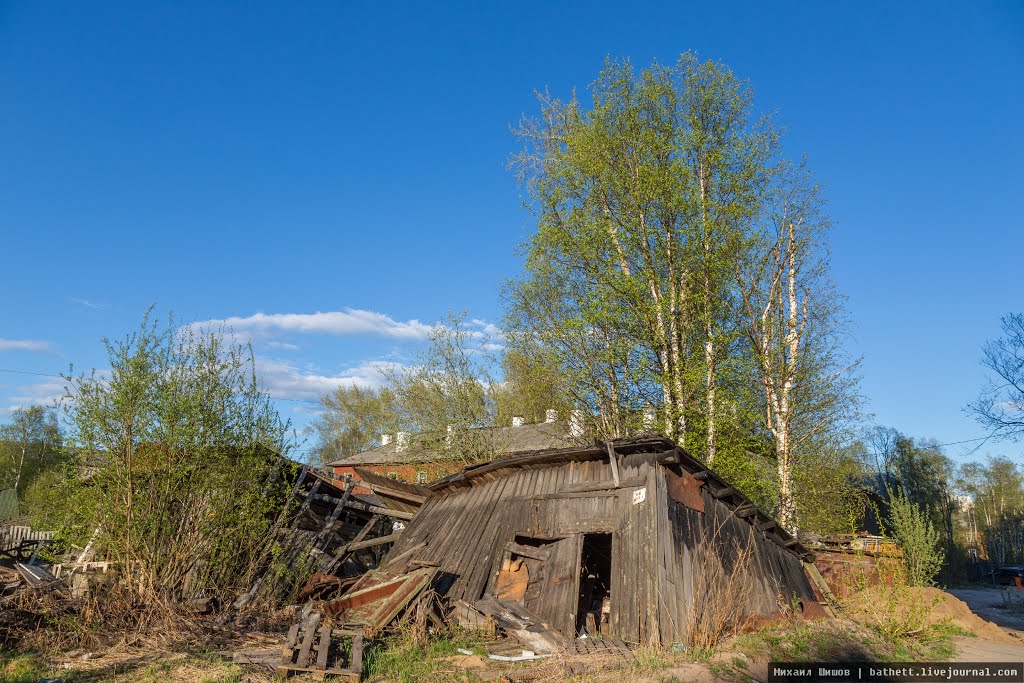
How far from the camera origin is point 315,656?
7.93 m

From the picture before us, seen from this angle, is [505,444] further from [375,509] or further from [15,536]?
[15,536]

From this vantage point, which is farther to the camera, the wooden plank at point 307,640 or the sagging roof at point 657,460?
the sagging roof at point 657,460

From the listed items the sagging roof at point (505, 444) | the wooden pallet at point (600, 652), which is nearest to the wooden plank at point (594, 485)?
the wooden pallet at point (600, 652)

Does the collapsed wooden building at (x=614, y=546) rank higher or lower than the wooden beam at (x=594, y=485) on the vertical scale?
lower

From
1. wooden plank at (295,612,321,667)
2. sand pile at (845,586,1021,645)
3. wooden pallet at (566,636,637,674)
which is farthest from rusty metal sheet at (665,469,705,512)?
wooden plank at (295,612,321,667)

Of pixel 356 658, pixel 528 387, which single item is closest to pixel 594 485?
pixel 356 658

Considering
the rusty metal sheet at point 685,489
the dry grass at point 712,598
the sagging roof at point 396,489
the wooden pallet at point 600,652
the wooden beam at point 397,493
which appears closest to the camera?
the wooden pallet at point 600,652

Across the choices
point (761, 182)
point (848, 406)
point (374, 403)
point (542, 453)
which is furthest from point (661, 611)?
Answer: point (374, 403)

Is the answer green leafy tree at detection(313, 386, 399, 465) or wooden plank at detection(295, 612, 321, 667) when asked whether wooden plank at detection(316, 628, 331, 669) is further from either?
green leafy tree at detection(313, 386, 399, 465)

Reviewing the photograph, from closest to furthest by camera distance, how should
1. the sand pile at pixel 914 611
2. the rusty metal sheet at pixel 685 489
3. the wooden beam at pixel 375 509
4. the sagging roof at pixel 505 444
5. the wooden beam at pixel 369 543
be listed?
the sand pile at pixel 914 611 < the rusty metal sheet at pixel 685 489 < the wooden beam at pixel 369 543 < the wooden beam at pixel 375 509 < the sagging roof at pixel 505 444

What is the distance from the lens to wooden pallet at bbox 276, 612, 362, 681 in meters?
7.51

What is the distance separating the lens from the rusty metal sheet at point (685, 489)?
419 inches

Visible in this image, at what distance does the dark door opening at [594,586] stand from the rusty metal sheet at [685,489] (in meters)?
1.42

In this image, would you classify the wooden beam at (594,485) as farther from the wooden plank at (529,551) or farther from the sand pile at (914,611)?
the sand pile at (914,611)
